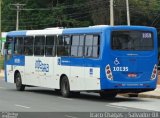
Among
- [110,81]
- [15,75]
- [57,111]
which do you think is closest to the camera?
[57,111]

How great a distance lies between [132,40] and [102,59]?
4.80 ft

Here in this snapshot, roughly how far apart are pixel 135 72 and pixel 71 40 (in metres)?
3.30

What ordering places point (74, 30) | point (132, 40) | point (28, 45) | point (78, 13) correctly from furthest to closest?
1. point (78, 13)
2. point (28, 45)
3. point (74, 30)
4. point (132, 40)

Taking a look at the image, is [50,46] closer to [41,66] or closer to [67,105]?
[41,66]

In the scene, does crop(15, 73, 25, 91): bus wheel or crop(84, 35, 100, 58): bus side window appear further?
crop(15, 73, 25, 91): bus wheel

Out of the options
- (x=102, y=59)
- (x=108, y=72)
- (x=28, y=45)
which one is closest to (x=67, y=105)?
(x=108, y=72)

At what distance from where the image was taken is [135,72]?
22.4 m

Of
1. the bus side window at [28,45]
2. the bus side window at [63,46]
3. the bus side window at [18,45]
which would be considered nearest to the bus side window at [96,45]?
the bus side window at [63,46]

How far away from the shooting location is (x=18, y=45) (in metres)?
29.3

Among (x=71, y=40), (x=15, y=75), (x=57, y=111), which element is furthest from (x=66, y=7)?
(x=57, y=111)

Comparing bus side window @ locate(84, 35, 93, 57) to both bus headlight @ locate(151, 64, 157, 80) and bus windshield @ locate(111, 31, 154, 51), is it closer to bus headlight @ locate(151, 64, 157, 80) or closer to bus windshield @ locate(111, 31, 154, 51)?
bus windshield @ locate(111, 31, 154, 51)

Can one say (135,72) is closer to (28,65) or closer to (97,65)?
(97,65)

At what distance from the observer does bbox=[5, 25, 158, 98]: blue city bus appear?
2203cm

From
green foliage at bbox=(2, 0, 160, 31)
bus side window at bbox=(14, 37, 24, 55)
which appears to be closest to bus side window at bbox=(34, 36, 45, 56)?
bus side window at bbox=(14, 37, 24, 55)
